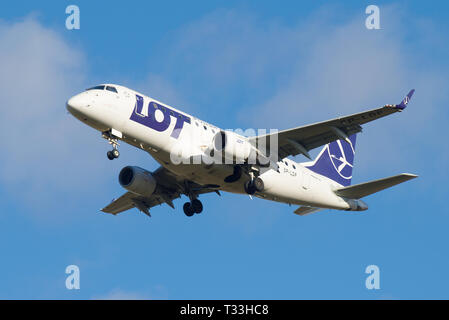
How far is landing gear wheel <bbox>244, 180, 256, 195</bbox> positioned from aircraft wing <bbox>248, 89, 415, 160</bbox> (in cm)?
202

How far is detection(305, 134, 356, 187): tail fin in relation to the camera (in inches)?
1767

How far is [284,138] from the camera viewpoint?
38.2 m

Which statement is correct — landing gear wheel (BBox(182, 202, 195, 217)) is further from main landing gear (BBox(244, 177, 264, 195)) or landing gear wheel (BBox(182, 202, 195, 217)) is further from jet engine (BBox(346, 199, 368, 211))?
jet engine (BBox(346, 199, 368, 211))

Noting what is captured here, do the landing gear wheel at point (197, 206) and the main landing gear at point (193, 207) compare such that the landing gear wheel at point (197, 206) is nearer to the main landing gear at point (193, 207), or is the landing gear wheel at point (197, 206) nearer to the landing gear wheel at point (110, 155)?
the main landing gear at point (193, 207)

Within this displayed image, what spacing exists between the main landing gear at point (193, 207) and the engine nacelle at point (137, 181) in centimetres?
227

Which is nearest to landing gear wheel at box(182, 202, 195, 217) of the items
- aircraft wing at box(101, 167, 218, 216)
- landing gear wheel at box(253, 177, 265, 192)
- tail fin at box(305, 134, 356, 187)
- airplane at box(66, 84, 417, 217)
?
airplane at box(66, 84, 417, 217)

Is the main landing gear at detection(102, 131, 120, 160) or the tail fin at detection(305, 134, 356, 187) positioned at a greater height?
the tail fin at detection(305, 134, 356, 187)

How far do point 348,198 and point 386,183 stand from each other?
13.3ft

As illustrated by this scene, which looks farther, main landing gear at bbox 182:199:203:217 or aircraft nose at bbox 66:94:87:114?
main landing gear at bbox 182:199:203:217

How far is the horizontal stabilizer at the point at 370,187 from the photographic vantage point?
3819 centimetres

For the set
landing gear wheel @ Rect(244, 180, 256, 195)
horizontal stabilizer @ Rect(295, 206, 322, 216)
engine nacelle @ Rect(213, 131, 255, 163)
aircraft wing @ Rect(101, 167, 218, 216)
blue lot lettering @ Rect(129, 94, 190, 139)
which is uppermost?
blue lot lettering @ Rect(129, 94, 190, 139)

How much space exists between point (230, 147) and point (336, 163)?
11.4 m

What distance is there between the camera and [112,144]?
119 feet

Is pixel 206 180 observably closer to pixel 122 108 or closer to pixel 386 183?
pixel 122 108
